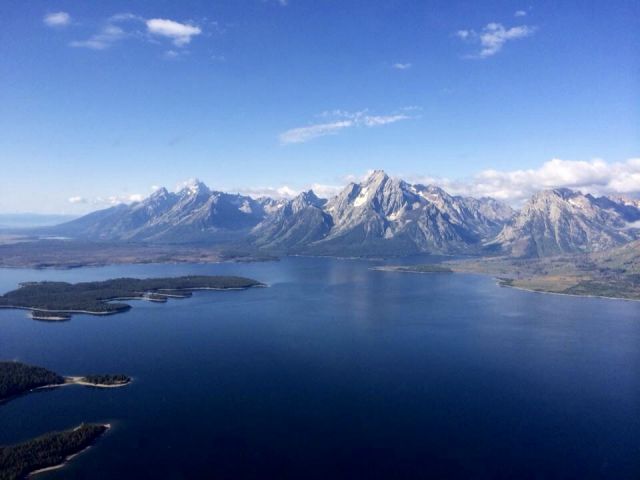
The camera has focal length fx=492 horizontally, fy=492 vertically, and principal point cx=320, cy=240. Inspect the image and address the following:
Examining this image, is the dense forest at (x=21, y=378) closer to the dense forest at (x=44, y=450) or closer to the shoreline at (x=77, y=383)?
the shoreline at (x=77, y=383)

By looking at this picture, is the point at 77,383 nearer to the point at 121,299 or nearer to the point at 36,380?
the point at 36,380

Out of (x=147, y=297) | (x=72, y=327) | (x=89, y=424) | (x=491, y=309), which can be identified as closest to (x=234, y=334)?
(x=72, y=327)

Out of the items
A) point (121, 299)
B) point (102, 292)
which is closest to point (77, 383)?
point (121, 299)

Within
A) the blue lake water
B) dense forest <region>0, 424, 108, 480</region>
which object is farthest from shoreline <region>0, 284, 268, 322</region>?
dense forest <region>0, 424, 108, 480</region>

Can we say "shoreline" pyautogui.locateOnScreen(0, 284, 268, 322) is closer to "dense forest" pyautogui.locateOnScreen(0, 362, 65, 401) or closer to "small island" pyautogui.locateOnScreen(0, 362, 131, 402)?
"dense forest" pyautogui.locateOnScreen(0, 362, 65, 401)

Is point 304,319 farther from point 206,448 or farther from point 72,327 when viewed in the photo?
point 206,448

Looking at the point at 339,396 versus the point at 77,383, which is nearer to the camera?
the point at 339,396
